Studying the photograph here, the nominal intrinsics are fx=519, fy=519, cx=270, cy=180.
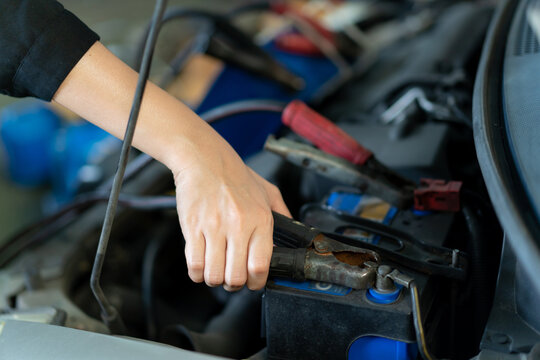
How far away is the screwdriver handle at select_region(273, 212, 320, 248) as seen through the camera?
0.66 m

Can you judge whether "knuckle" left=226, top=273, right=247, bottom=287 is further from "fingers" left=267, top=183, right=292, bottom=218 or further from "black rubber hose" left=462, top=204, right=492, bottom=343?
"black rubber hose" left=462, top=204, right=492, bottom=343

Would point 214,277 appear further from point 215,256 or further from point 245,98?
point 245,98

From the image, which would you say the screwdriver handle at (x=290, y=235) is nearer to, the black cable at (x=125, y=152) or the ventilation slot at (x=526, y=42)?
the black cable at (x=125, y=152)

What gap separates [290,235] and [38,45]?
0.39 m

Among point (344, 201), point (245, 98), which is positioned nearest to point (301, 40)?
point (245, 98)

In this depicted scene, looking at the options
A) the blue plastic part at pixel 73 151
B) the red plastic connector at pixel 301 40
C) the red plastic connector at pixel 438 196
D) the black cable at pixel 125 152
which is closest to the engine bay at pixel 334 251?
the red plastic connector at pixel 438 196

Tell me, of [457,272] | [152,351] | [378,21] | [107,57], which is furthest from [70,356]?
[378,21]

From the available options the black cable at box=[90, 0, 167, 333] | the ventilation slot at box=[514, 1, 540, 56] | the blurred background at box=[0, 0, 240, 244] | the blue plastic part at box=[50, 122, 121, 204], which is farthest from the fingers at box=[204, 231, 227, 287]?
the blue plastic part at box=[50, 122, 121, 204]

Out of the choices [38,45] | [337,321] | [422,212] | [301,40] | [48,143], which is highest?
[301,40]

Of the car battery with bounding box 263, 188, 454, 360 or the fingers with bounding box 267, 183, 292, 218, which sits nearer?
the car battery with bounding box 263, 188, 454, 360

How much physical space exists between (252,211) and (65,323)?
37 centimetres

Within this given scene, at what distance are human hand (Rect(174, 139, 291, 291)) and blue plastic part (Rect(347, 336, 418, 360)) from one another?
14 cm

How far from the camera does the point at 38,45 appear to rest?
0.63 m

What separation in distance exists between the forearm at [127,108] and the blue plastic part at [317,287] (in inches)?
7.5
